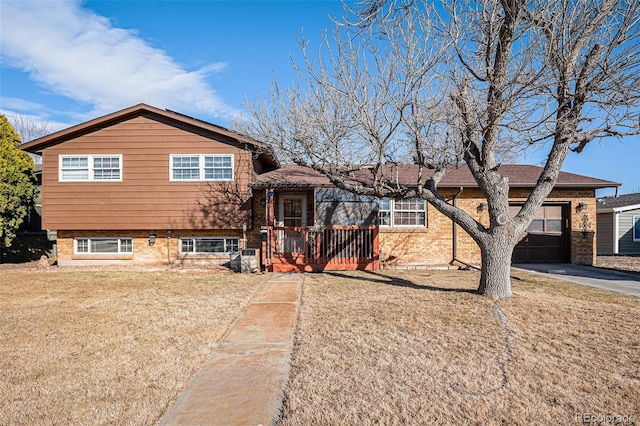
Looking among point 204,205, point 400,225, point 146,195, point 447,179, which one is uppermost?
point 447,179

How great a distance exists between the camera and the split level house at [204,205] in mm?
11641

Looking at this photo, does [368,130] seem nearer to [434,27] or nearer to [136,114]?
[434,27]

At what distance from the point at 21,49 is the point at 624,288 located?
70.5ft

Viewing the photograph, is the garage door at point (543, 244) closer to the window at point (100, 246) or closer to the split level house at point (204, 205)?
the split level house at point (204, 205)

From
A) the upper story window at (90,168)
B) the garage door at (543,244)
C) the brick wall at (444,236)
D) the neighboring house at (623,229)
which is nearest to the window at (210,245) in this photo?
the upper story window at (90,168)

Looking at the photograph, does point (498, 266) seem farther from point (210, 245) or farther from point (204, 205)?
point (210, 245)

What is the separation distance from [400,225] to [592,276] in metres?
5.72

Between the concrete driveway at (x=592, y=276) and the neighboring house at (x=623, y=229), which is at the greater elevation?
the neighboring house at (x=623, y=229)

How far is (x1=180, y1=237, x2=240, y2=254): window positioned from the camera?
12.3m

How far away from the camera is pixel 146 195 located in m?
11.9

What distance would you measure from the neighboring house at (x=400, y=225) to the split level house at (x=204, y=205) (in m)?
0.04

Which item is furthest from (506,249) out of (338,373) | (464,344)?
(338,373)

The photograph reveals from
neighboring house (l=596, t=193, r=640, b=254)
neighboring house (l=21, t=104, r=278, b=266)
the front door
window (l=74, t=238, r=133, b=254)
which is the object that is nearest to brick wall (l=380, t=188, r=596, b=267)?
the front door

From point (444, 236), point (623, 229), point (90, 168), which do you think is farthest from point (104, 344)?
point (623, 229)
